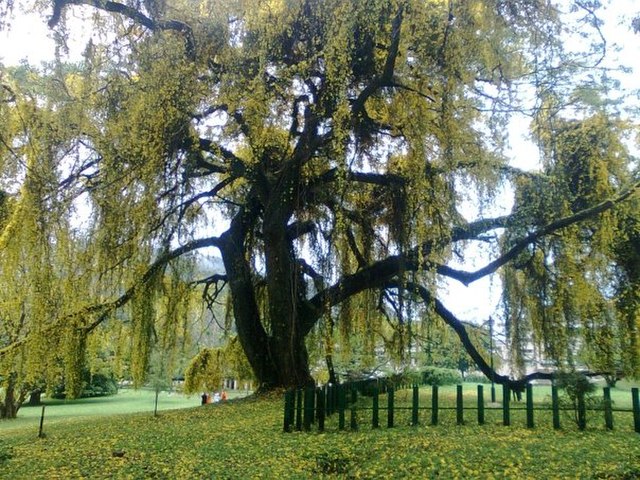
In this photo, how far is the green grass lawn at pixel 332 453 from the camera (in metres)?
4.70

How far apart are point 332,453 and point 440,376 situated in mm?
14532

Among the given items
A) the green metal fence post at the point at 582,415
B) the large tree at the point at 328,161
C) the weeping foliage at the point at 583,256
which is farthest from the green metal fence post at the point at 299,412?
the weeping foliage at the point at 583,256

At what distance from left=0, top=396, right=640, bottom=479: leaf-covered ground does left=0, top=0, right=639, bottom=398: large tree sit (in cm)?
234

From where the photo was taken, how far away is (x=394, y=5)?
6.01m

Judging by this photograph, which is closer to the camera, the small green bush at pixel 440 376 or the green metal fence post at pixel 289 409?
the green metal fence post at pixel 289 409

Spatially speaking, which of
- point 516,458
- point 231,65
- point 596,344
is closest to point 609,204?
point 596,344

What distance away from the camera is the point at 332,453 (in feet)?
17.6

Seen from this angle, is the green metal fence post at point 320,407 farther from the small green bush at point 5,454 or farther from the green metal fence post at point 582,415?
the small green bush at point 5,454

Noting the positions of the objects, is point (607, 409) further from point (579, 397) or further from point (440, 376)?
point (440, 376)

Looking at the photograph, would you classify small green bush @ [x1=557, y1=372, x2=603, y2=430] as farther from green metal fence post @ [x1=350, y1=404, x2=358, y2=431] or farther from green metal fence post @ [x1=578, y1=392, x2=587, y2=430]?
green metal fence post @ [x1=350, y1=404, x2=358, y2=431]

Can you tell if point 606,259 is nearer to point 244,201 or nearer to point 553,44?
point 553,44

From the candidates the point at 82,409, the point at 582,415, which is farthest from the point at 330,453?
the point at 82,409

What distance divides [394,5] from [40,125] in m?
4.63

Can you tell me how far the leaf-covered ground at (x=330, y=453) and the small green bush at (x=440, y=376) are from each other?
9849 mm
